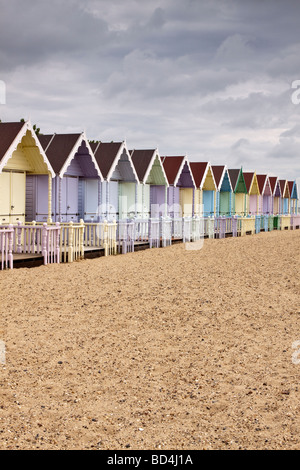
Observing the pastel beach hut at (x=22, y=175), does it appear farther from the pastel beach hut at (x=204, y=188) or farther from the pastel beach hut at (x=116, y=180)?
the pastel beach hut at (x=204, y=188)

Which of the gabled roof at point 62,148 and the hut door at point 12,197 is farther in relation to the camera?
the gabled roof at point 62,148

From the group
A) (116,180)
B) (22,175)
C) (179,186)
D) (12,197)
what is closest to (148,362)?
(12,197)

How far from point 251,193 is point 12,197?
97.2ft

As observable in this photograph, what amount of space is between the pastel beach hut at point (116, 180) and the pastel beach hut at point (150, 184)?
78cm

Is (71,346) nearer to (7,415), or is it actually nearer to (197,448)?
(7,415)

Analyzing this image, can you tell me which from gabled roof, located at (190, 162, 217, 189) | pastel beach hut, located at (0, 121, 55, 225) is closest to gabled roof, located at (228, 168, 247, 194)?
gabled roof, located at (190, 162, 217, 189)

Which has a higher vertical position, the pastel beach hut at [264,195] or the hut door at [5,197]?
the pastel beach hut at [264,195]

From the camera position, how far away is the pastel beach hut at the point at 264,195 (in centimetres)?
4709

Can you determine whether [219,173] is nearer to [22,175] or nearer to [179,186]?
[179,186]

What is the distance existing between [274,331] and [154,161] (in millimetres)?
19554

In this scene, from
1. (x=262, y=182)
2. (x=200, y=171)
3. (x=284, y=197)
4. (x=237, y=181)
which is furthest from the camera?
(x=284, y=197)

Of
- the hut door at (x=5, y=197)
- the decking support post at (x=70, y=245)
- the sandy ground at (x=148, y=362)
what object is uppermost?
the hut door at (x=5, y=197)

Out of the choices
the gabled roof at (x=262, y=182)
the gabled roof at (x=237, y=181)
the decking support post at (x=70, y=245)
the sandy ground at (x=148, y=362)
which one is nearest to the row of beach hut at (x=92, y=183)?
the decking support post at (x=70, y=245)

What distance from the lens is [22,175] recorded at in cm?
1923
